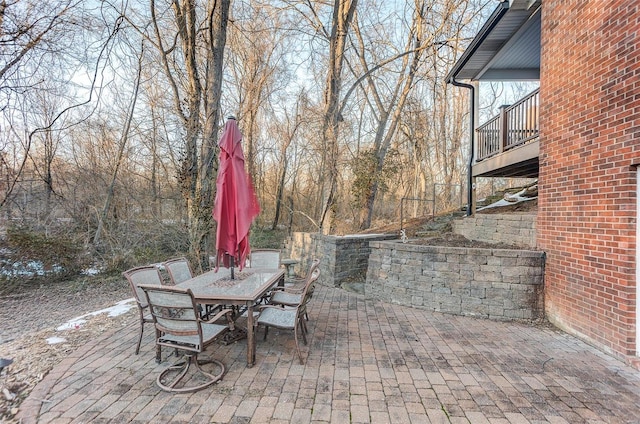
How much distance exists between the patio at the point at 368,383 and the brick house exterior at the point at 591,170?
0.51 m

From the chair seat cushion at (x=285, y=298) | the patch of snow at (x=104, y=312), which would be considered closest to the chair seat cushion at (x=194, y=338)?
the chair seat cushion at (x=285, y=298)

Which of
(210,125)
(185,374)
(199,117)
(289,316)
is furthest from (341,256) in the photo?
(199,117)

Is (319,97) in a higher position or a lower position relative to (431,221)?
higher

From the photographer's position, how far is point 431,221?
9359 mm

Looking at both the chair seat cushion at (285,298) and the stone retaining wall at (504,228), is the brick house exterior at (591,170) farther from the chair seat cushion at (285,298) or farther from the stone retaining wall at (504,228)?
the chair seat cushion at (285,298)

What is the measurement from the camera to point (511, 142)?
6.90 m

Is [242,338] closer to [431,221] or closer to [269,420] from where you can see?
[269,420]

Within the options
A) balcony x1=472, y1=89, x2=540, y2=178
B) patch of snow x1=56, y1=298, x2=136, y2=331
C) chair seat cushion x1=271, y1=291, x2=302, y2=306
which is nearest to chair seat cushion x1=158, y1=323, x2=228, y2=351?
chair seat cushion x1=271, y1=291, x2=302, y2=306

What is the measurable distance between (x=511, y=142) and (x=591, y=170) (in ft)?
11.6

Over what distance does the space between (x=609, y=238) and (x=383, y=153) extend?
7.79 metres

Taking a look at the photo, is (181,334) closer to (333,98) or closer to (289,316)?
(289,316)

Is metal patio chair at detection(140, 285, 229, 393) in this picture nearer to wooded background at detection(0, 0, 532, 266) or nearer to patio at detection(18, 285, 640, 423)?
patio at detection(18, 285, 640, 423)

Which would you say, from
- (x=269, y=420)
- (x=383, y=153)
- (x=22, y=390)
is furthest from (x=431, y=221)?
(x=22, y=390)

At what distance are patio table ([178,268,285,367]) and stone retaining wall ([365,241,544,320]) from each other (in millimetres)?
2197
